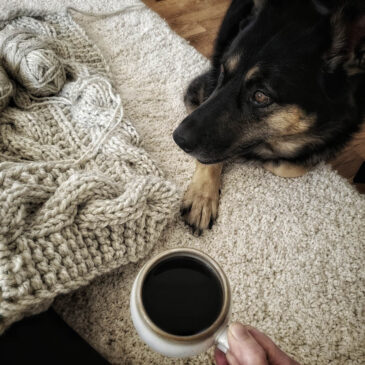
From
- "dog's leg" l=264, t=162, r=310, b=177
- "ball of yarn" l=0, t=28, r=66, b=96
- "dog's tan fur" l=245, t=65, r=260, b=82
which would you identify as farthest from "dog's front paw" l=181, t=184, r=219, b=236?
"ball of yarn" l=0, t=28, r=66, b=96

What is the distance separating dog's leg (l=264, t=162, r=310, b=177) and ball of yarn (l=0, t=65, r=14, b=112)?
98 cm

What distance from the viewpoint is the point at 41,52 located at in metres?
1.17

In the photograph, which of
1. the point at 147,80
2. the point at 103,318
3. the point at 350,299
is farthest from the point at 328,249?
the point at 147,80

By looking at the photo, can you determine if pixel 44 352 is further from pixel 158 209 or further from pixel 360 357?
pixel 360 357

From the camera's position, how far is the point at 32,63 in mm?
1149

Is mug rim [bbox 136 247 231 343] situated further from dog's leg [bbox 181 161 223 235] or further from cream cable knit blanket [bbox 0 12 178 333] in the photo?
dog's leg [bbox 181 161 223 235]

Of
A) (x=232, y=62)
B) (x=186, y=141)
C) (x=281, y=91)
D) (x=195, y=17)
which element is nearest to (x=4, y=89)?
(x=186, y=141)

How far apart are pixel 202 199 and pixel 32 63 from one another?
2.53 ft

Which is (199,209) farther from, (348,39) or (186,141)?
(348,39)

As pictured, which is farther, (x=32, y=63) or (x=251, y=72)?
(x=32, y=63)

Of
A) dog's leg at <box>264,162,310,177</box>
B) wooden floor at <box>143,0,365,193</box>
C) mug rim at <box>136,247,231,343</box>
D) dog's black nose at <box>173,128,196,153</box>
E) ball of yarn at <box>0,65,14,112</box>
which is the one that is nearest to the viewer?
mug rim at <box>136,247,231,343</box>

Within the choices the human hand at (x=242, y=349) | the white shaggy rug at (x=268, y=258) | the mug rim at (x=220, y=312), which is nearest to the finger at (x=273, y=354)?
the human hand at (x=242, y=349)

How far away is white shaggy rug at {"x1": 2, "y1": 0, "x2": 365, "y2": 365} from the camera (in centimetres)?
90

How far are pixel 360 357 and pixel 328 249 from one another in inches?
12.7
